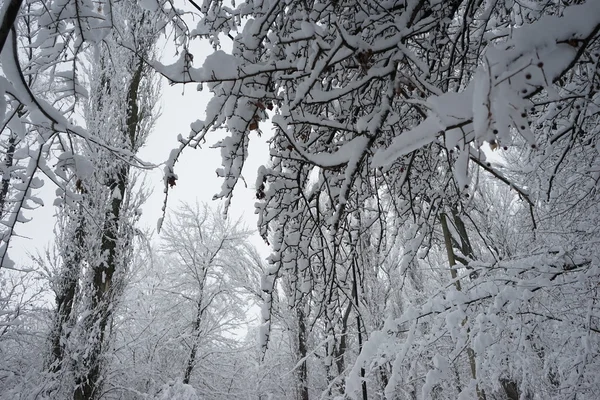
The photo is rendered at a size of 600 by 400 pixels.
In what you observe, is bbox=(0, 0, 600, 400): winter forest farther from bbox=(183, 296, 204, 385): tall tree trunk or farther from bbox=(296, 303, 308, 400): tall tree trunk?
bbox=(296, 303, 308, 400): tall tree trunk

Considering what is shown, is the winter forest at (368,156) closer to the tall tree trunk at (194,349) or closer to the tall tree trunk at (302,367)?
the tall tree trunk at (194,349)

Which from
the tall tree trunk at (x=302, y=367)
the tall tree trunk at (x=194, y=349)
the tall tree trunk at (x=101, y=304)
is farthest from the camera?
the tall tree trunk at (x=302, y=367)

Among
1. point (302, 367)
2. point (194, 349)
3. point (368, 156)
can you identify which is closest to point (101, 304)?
point (194, 349)

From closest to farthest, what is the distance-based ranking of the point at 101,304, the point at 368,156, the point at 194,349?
the point at 368,156
the point at 101,304
the point at 194,349

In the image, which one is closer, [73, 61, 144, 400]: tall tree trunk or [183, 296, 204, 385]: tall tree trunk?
[73, 61, 144, 400]: tall tree trunk

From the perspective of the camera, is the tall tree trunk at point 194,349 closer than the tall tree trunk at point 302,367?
Yes

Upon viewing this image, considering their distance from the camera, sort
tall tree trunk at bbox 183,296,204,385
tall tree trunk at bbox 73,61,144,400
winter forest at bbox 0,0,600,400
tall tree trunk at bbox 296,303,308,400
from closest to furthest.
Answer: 1. winter forest at bbox 0,0,600,400
2. tall tree trunk at bbox 73,61,144,400
3. tall tree trunk at bbox 183,296,204,385
4. tall tree trunk at bbox 296,303,308,400

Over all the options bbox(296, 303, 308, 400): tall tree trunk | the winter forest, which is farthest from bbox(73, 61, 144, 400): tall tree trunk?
bbox(296, 303, 308, 400): tall tree trunk

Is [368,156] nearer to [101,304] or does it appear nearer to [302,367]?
[101,304]

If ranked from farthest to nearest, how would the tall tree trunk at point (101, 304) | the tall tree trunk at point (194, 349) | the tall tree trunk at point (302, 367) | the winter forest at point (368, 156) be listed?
the tall tree trunk at point (302, 367) < the tall tree trunk at point (194, 349) < the tall tree trunk at point (101, 304) < the winter forest at point (368, 156)

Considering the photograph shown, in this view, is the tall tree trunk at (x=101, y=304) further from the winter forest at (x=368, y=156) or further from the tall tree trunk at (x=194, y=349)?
the tall tree trunk at (x=194, y=349)

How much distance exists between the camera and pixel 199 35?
1.70 m

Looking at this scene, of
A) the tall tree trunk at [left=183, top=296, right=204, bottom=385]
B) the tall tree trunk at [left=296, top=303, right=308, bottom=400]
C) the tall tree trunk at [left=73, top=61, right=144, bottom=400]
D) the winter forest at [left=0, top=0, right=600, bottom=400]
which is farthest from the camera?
the tall tree trunk at [left=296, top=303, right=308, bottom=400]

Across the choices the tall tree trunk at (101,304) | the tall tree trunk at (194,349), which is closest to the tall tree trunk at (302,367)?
the tall tree trunk at (194,349)
